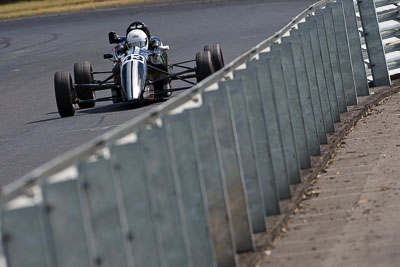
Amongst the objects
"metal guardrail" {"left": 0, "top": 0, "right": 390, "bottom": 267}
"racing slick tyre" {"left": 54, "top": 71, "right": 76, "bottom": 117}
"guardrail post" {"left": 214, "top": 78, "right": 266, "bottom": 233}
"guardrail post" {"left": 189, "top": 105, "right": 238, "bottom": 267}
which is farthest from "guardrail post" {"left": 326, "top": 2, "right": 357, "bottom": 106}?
"guardrail post" {"left": 189, "top": 105, "right": 238, "bottom": 267}

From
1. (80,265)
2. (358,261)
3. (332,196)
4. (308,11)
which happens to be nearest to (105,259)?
(80,265)

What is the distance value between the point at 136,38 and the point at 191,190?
1127cm

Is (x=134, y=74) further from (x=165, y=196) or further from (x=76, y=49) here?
(x=76, y=49)

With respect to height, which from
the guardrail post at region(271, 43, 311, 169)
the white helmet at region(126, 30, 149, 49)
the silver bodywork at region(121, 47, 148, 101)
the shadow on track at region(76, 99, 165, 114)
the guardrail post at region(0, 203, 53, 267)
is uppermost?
the white helmet at region(126, 30, 149, 49)

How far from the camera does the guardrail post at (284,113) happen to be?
8992mm

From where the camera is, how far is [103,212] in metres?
5.11

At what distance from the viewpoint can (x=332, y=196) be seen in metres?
9.02

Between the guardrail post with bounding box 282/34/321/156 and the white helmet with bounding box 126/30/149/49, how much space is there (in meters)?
7.29

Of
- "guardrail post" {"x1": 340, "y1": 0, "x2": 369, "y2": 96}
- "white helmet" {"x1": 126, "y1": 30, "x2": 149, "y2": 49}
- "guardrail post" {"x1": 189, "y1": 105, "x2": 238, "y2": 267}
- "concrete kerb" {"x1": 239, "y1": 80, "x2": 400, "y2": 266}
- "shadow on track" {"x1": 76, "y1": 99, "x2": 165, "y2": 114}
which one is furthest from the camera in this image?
"shadow on track" {"x1": 76, "y1": 99, "x2": 165, "y2": 114}

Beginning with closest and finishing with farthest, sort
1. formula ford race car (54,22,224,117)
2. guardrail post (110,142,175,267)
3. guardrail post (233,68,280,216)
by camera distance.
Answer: guardrail post (110,142,175,267)
guardrail post (233,68,280,216)
formula ford race car (54,22,224,117)

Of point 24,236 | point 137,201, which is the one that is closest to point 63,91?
point 137,201

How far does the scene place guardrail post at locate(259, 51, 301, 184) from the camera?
29.5 ft

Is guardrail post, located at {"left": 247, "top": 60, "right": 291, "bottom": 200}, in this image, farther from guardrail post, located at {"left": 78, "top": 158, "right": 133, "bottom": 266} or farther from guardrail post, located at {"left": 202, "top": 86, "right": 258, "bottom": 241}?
guardrail post, located at {"left": 78, "top": 158, "right": 133, "bottom": 266}

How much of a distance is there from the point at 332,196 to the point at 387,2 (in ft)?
29.0
